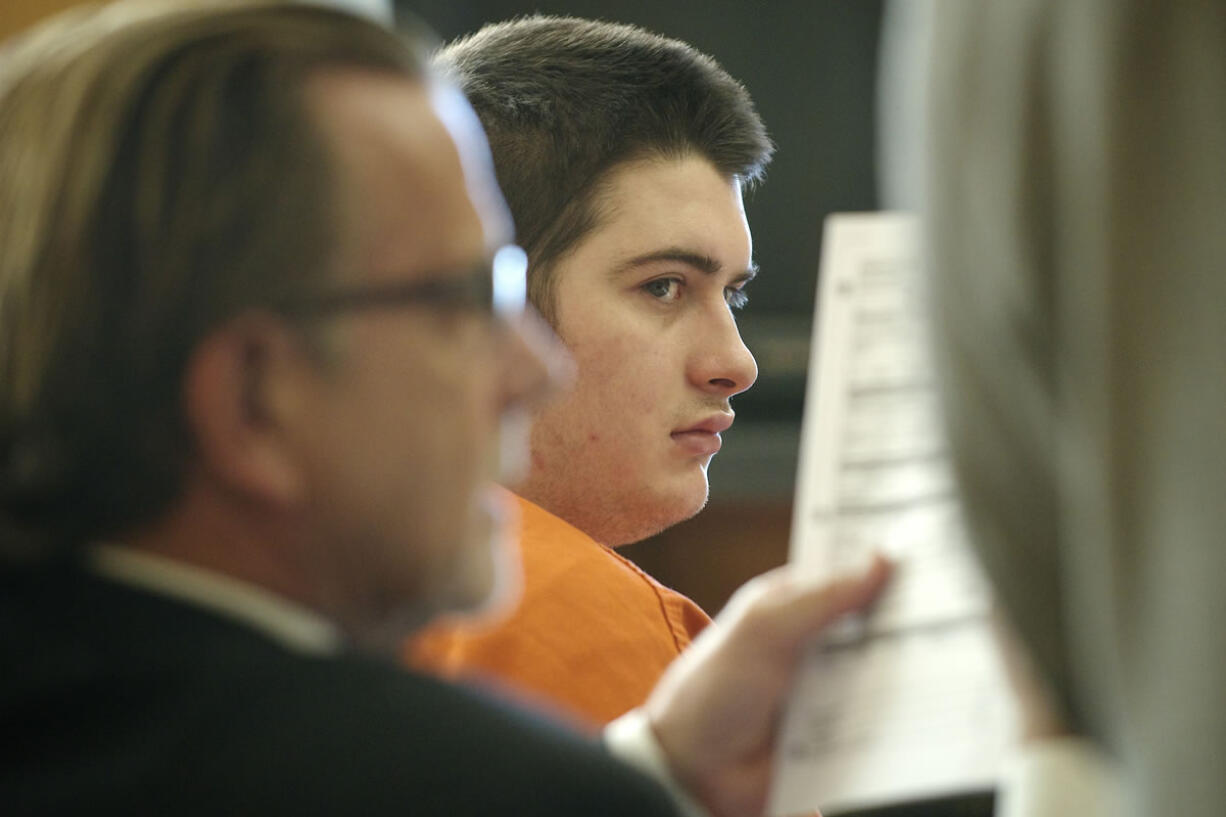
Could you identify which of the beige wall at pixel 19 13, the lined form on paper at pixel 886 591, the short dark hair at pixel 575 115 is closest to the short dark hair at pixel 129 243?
the lined form on paper at pixel 886 591

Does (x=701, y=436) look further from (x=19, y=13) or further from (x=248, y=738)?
(x=19, y=13)

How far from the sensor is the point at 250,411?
31.2 inches

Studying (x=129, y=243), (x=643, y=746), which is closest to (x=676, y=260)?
(x=643, y=746)

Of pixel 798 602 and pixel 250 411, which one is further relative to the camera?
pixel 798 602

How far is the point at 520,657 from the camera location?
122cm

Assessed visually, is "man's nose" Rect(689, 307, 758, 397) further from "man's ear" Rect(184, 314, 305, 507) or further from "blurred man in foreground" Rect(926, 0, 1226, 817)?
"blurred man in foreground" Rect(926, 0, 1226, 817)

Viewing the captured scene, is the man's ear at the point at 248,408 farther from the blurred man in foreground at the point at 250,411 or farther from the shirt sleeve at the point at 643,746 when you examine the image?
the shirt sleeve at the point at 643,746

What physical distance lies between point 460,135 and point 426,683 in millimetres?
361

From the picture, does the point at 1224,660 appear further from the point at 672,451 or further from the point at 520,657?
the point at 672,451

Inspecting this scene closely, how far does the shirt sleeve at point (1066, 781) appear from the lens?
597 millimetres

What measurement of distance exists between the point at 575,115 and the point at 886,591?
888 mm

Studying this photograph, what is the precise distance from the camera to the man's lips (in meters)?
1.59

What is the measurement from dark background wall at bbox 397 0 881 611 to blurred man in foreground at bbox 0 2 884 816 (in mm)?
4305

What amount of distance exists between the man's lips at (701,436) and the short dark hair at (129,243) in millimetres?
828
